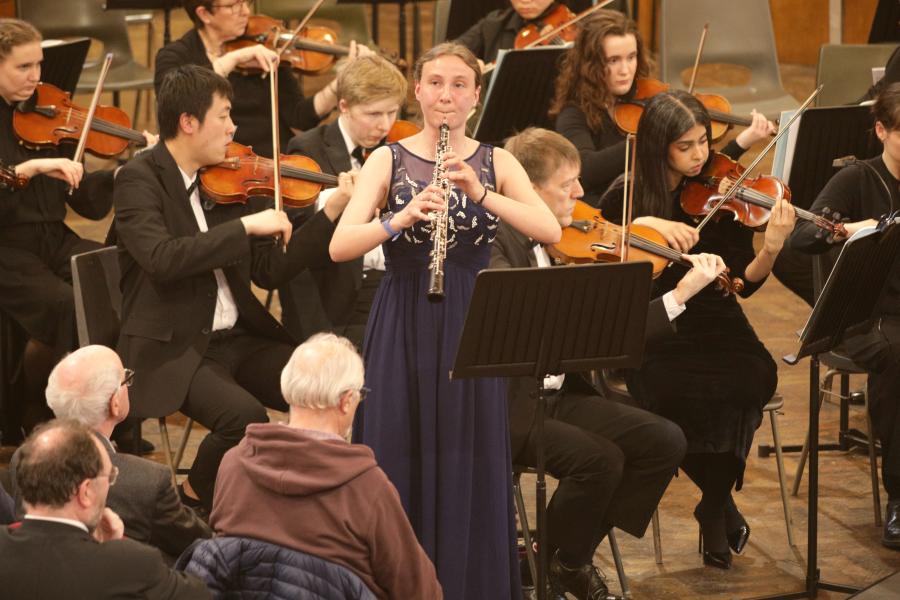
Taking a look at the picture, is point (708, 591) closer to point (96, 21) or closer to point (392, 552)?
point (392, 552)

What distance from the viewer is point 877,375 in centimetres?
407

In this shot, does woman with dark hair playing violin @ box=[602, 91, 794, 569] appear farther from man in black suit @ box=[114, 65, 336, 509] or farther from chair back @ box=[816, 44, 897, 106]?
chair back @ box=[816, 44, 897, 106]

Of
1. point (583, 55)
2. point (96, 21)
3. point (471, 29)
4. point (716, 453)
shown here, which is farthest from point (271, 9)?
point (716, 453)

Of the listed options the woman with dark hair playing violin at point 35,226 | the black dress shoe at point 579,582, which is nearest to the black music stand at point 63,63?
the woman with dark hair playing violin at point 35,226

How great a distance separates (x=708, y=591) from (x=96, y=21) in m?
4.29

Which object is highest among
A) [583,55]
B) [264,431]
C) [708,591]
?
[583,55]

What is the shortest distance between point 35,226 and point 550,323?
212cm

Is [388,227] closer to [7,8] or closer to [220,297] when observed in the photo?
[220,297]

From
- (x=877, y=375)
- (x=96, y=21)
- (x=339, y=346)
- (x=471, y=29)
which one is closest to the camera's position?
(x=339, y=346)

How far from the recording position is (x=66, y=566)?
7.36ft

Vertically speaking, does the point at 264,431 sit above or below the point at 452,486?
above

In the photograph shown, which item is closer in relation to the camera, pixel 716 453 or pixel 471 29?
pixel 716 453

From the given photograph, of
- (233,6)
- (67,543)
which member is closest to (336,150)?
(233,6)

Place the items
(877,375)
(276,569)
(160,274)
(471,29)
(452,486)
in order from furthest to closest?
(471,29) < (877,375) < (160,274) < (452,486) < (276,569)
